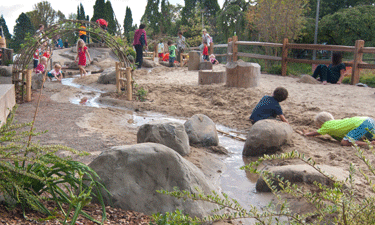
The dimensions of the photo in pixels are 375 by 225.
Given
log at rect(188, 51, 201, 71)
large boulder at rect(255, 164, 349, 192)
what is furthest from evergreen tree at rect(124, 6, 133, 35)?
large boulder at rect(255, 164, 349, 192)

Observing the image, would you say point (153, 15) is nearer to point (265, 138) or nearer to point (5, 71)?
point (5, 71)

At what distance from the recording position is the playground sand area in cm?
479

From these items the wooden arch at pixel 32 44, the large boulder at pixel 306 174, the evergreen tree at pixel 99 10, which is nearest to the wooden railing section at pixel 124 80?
the wooden arch at pixel 32 44

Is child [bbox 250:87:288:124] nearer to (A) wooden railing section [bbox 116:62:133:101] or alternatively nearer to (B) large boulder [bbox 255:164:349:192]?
(B) large boulder [bbox 255:164:349:192]

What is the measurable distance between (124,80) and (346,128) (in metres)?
5.61

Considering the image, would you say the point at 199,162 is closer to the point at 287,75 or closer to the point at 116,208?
the point at 116,208

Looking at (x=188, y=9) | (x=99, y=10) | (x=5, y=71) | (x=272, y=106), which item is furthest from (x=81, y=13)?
(x=272, y=106)

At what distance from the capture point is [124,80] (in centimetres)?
891

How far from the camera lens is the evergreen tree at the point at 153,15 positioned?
3634 centimetres

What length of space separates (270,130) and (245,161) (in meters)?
0.60

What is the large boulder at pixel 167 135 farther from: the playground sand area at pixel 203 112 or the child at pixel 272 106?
the child at pixel 272 106

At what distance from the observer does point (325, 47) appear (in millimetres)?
11469

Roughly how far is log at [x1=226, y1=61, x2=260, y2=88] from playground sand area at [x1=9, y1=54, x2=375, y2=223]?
0.97 ft

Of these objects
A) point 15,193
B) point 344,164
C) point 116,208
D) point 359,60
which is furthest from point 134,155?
point 359,60
